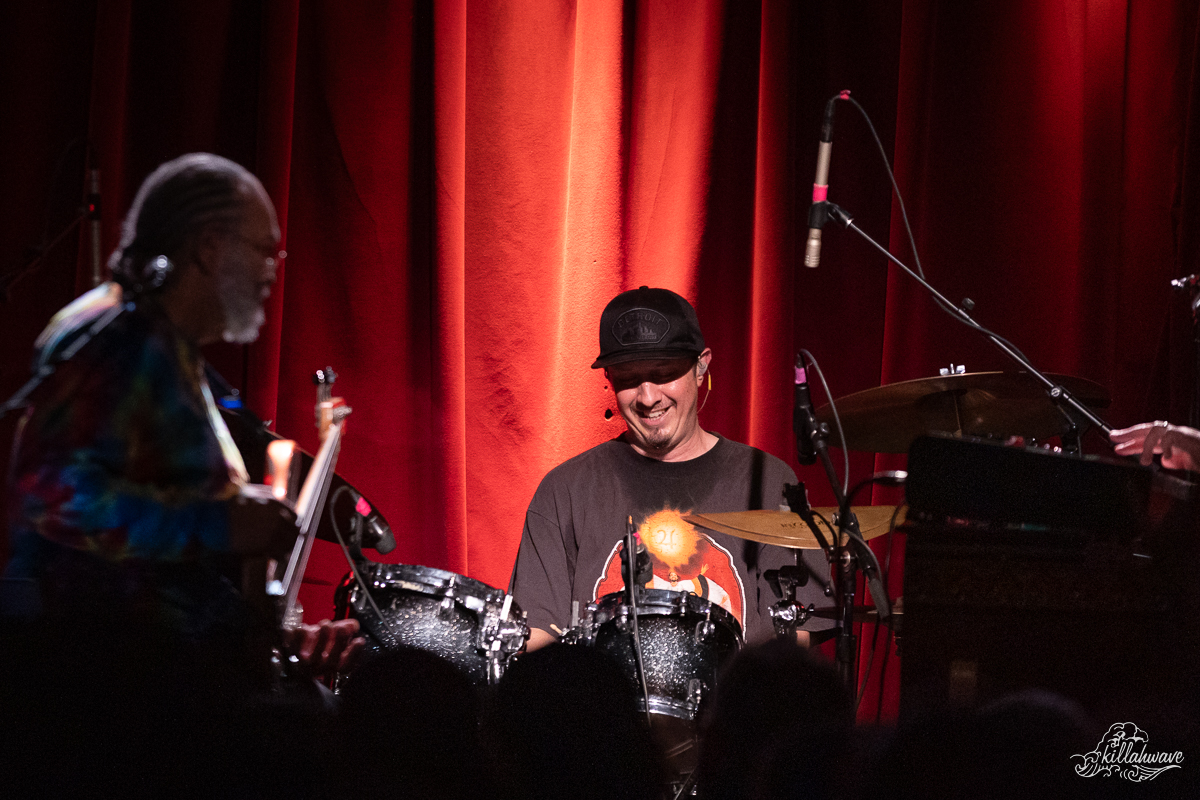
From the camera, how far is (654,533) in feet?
7.73

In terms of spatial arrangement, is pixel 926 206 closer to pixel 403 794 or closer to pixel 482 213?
pixel 482 213

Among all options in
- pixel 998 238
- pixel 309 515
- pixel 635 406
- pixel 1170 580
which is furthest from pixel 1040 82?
pixel 309 515

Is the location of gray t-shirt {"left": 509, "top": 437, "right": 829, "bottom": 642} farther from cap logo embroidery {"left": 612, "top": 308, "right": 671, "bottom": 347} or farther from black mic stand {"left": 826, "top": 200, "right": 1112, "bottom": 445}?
black mic stand {"left": 826, "top": 200, "right": 1112, "bottom": 445}

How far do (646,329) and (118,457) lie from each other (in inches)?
53.3

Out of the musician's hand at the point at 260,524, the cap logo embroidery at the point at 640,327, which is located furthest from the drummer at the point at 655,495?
the musician's hand at the point at 260,524

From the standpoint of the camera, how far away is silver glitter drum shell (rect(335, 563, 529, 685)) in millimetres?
1798

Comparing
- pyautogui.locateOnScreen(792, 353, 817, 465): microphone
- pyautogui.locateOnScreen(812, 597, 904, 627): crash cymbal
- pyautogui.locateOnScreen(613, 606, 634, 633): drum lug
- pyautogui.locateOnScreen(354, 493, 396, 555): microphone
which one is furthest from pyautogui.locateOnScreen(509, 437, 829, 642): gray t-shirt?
pyautogui.locateOnScreen(354, 493, 396, 555): microphone

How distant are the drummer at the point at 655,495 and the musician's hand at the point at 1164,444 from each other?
780 millimetres

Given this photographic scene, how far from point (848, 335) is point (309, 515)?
1.85m

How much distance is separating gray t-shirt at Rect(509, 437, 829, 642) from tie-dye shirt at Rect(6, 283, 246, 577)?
3.85 ft

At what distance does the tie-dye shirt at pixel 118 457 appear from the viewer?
115 cm

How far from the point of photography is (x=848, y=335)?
2.77 m

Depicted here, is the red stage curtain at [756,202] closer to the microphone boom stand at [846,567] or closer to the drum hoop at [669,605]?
the drum hoop at [669,605]

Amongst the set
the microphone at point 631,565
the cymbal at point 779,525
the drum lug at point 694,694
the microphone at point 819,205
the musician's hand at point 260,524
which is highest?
Result: the microphone at point 819,205
